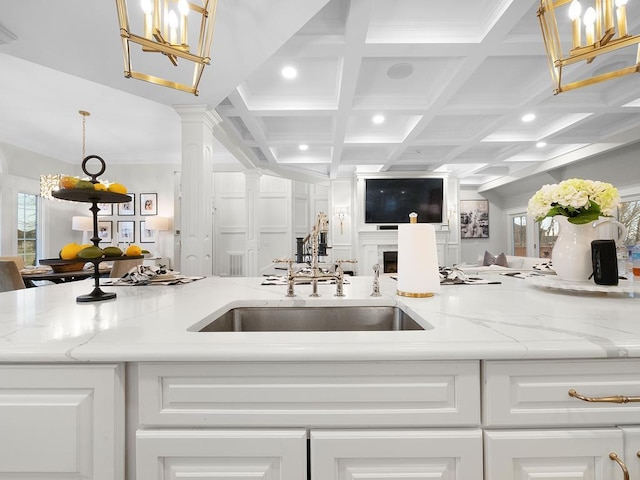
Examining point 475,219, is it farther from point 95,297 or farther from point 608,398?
point 95,297

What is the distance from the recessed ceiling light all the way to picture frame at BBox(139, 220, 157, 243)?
4.44 metres

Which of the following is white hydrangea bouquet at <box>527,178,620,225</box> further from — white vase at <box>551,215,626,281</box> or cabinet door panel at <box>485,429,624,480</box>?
cabinet door panel at <box>485,429,624,480</box>

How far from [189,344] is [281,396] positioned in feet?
0.76

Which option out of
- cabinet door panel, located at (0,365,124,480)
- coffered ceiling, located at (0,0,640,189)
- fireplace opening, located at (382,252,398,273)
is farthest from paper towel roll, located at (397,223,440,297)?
fireplace opening, located at (382,252,398,273)

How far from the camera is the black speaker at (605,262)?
114 cm

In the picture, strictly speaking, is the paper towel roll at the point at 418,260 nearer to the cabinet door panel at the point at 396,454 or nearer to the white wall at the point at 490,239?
the cabinet door panel at the point at 396,454

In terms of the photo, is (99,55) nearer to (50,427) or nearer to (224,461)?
(50,427)

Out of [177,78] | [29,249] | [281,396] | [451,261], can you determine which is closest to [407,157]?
[451,261]

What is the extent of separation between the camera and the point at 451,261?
7.21 metres

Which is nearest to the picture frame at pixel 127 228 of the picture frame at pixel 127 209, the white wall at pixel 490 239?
the picture frame at pixel 127 209

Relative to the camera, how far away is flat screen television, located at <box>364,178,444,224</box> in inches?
261

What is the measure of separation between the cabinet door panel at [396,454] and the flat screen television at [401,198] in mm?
6144

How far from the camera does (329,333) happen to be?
2.32ft

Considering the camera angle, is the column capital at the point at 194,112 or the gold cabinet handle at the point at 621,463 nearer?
the gold cabinet handle at the point at 621,463
